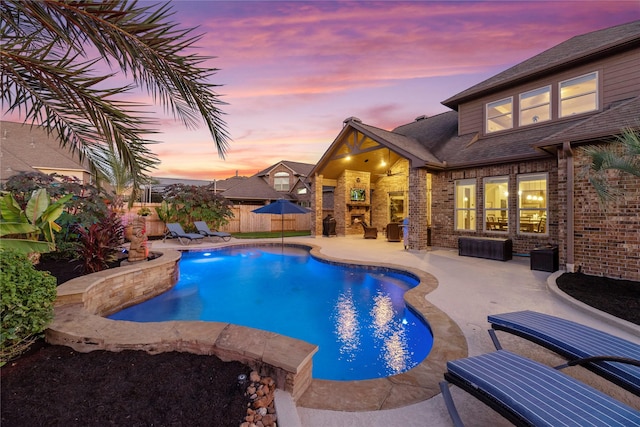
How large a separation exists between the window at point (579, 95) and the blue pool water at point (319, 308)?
8.56 meters

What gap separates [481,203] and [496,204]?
510 mm

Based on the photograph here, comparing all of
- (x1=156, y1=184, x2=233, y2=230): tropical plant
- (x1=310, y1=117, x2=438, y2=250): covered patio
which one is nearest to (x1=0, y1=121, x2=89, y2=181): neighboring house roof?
(x1=156, y1=184, x2=233, y2=230): tropical plant

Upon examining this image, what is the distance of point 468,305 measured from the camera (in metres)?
5.07

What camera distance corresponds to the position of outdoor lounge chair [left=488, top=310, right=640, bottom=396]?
88.4 inches

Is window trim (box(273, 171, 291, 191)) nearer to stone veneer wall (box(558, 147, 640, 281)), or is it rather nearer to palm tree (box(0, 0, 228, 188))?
stone veneer wall (box(558, 147, 640, 281))

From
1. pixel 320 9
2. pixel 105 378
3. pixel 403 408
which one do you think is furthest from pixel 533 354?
pixel 320 9

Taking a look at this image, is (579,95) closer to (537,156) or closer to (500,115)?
(500,115)

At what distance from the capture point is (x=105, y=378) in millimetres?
2406

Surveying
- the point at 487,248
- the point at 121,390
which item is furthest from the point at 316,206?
the point at 121,390

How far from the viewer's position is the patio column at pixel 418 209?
36.9 ft

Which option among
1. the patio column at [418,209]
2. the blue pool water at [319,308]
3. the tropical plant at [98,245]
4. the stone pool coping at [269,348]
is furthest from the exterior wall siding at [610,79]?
the tropical plant at [98,245]

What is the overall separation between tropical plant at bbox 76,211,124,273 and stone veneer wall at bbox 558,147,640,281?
11.3 meters

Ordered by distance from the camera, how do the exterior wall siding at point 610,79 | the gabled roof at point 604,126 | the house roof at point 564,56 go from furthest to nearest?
the house roof at point 564,56 < the exterior wall siding at point 610,79 < the gabled roof at point 604,126

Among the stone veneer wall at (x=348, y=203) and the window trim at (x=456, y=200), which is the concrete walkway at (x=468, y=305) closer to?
the window trim at (x=456, y=200)
